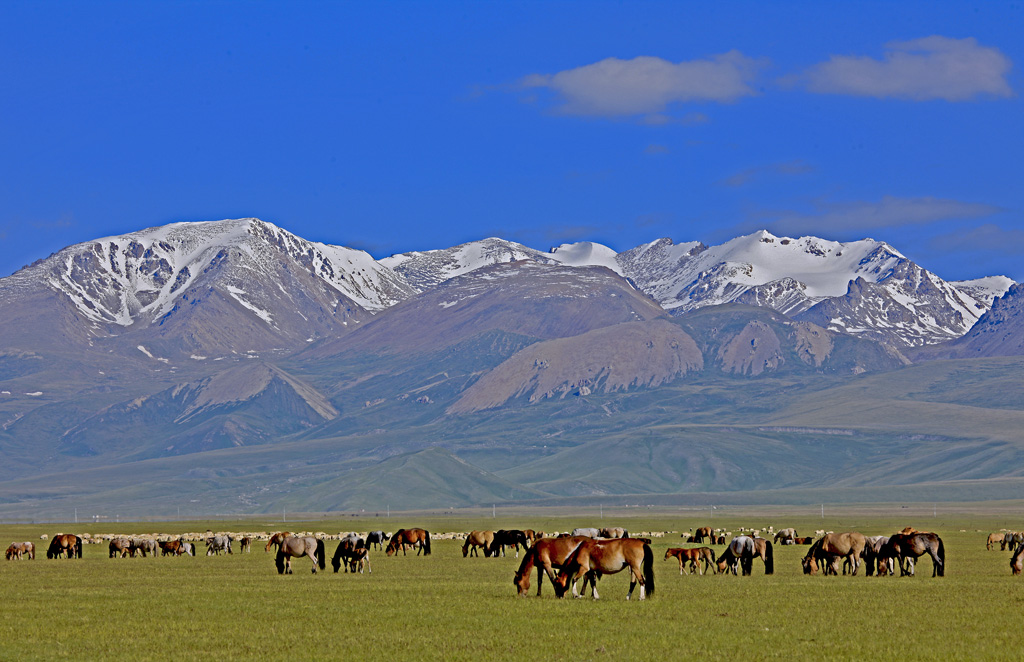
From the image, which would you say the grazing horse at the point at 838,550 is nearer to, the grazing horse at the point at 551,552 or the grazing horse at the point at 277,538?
the grazing horse at the point at 551,552

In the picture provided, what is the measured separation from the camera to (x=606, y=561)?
45.7 meters

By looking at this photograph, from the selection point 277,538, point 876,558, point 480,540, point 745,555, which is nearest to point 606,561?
point 745,555

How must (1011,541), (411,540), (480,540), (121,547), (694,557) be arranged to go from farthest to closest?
(1011,541) → (121,547) → (411,540) → (480,540) → (694,557)

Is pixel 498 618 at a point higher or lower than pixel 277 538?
lower

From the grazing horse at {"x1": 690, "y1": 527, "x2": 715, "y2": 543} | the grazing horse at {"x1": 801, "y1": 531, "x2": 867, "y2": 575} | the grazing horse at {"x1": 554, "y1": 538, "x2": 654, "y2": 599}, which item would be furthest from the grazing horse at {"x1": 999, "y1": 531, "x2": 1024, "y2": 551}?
the grazing horse at {"x1": 554, "y1": 538, "x2": 654, "y2": 599}

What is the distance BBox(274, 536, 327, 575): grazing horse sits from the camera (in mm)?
66875

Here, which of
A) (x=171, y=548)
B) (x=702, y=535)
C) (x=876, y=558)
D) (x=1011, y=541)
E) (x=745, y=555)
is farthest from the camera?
(x=702, y=535)

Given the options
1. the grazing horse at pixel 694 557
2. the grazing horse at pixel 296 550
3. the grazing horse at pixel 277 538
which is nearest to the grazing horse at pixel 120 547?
the grazing horse at pixel 277 538

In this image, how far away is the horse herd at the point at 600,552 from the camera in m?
46.4

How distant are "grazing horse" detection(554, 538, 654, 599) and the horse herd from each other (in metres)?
0.03

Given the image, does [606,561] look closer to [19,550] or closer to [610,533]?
[610,533]

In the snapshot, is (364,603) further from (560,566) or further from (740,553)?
(740,553)

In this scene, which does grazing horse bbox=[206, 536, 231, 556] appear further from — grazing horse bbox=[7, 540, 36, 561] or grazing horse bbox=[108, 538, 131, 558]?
grazing horse bbox=[7, 540, 36, 561]

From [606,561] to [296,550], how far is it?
25.9 m
